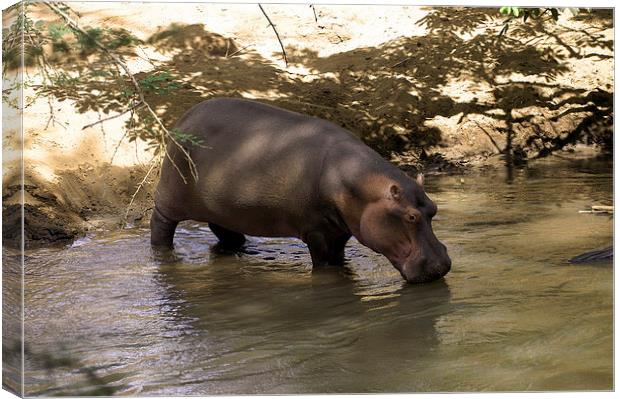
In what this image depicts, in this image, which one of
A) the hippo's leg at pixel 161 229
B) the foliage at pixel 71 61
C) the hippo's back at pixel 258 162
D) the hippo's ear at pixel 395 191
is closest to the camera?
the foliage at pixel 71 61

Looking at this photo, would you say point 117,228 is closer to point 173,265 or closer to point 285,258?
point 173,265

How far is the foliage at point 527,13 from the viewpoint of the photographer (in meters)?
7.82

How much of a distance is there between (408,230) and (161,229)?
6.58ft

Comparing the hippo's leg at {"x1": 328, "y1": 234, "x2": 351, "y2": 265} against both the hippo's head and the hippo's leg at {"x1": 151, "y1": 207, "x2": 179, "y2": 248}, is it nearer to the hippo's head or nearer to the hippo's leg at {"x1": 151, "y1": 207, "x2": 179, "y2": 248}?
the hippo's head

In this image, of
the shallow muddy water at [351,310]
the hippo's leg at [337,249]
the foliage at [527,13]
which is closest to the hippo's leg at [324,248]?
the hippo's leg at [337,249]

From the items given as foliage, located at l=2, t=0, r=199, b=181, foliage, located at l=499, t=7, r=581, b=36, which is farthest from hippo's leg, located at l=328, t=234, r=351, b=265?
foliage, located at l=499, t=7, r=581, b=36

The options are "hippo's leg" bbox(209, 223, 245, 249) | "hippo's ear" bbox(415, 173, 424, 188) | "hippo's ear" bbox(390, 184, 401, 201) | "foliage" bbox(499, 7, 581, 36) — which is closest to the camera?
"foliage" bbox(499, 7, 581, 36)

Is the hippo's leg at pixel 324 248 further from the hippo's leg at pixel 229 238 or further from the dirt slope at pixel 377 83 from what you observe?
the dirt slope at pixel 377 83

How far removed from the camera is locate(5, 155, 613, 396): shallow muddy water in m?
6.70

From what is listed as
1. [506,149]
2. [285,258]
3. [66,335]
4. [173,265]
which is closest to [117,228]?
[173,265]

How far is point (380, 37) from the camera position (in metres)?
8.18

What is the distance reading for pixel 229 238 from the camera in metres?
8.95

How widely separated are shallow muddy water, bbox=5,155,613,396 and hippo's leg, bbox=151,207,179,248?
9cm

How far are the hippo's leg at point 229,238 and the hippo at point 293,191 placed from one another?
0.03ft
